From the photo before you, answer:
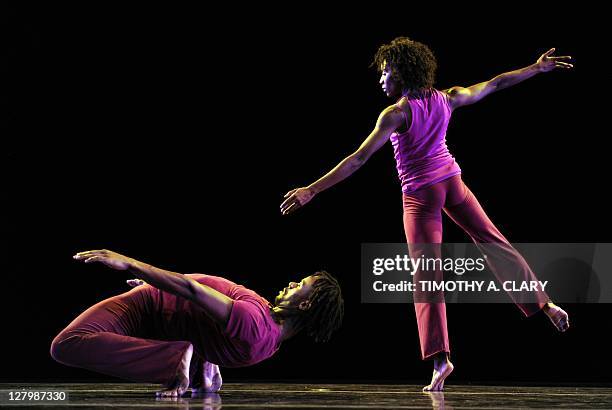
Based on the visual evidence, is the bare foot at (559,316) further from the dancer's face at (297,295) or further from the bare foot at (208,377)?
the bare foot at (208,377)

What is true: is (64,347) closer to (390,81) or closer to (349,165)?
(349,165)

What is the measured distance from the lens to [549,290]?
430 centimetres

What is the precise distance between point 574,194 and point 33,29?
9.20ft

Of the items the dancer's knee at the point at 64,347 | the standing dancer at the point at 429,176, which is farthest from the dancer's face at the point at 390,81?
the dancer's knee at the point at 64,347

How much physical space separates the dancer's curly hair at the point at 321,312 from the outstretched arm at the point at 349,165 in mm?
261

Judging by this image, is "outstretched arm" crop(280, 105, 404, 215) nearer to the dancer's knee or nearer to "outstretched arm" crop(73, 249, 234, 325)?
"outstretched arm" crop(73, 249, 234, 325)

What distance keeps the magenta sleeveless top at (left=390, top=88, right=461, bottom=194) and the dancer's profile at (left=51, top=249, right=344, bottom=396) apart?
61 cm

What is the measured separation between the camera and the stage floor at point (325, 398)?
2.49 m

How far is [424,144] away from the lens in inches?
128

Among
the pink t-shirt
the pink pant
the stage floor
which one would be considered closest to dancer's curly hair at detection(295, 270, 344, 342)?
the pink t-shirt

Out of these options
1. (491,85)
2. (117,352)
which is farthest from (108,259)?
(491,85)

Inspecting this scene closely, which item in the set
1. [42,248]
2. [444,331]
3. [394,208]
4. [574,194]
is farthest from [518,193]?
[42,248]

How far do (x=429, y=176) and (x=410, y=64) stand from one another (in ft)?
1.41

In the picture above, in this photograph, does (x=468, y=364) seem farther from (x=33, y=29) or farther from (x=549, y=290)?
(x=33, y=29)
